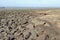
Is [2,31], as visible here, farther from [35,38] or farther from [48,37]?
[48,37]

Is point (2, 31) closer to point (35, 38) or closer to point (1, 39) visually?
point (1, 39)

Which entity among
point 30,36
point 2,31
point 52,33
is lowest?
point 2,31

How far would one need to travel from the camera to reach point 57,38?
20.1ft

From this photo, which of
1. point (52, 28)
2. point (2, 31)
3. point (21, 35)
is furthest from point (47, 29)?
point (2, 31)

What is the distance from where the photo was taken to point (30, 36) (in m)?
7.86

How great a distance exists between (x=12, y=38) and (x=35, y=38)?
229 centimetres

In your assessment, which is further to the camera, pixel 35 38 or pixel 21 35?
pixel 21 35

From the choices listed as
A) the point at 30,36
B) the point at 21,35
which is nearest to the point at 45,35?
the point at 30,36

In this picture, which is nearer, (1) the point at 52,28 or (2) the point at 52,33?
(2) the point at 52,33

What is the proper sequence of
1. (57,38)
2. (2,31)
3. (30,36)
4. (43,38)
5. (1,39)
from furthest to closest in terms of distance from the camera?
(2,31)
(1,39)
(30,36)
(43,38)
(57,38)

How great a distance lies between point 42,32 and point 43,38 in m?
0.45

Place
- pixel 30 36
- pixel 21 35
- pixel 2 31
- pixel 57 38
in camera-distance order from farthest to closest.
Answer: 1. pixel 2 31
2. pixel 21 35
3. pixel 30 36
4. pixel 57 38

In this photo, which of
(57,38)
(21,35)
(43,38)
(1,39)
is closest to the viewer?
(57,38)

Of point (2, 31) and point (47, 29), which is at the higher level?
point (47, 29)
